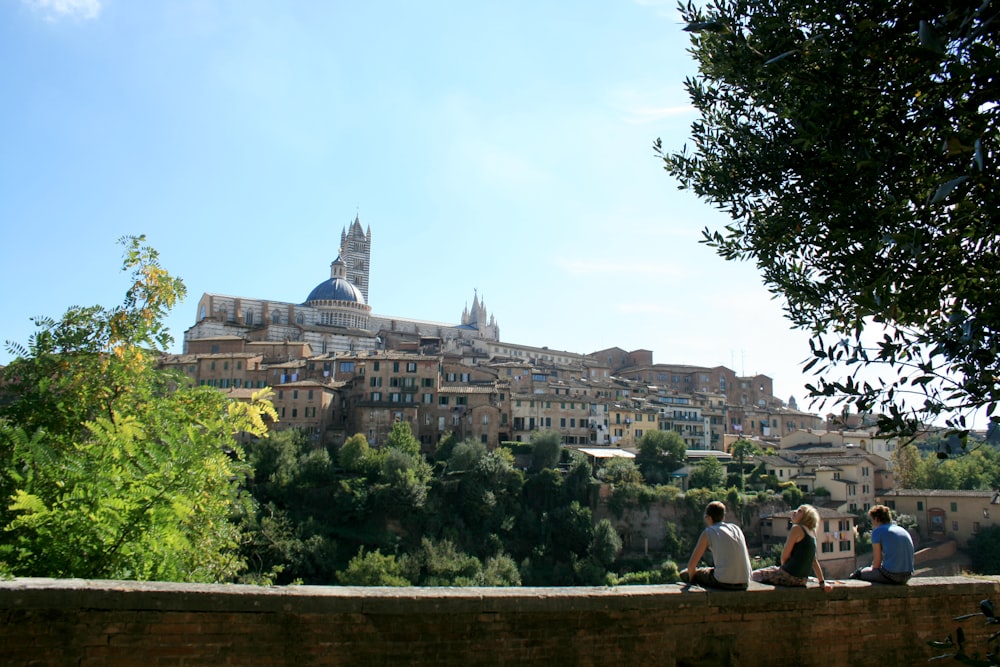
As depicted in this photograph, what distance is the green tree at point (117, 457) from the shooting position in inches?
254

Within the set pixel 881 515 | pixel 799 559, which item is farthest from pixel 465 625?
pixel 881 515

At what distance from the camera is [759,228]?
7797 millimetres

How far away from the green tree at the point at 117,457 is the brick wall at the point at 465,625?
150 cm

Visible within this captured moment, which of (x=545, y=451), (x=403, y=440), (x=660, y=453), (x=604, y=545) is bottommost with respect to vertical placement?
(x=604, y=545)

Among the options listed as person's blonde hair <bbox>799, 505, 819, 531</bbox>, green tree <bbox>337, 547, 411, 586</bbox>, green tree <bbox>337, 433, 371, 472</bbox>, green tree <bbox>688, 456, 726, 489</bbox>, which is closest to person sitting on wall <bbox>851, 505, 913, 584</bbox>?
person's blonde hair <bbox>799, 505, 819, 531</bbox>

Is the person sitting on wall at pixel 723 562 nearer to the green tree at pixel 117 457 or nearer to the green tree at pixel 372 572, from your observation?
the green tree at pixel 117 457

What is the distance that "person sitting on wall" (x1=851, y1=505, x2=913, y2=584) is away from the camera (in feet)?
24.2

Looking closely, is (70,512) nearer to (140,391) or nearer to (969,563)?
(140,391)

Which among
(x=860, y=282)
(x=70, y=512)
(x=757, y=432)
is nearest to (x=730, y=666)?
(x=860, y=282)

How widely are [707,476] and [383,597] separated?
49829 millimetres

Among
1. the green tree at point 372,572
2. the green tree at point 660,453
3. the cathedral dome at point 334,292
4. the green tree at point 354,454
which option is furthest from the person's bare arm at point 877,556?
the cathedral dome at point 334,292

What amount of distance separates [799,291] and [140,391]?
7.27 m

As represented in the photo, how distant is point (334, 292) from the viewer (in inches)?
3735

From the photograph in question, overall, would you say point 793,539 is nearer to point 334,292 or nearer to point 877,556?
point 877,556
